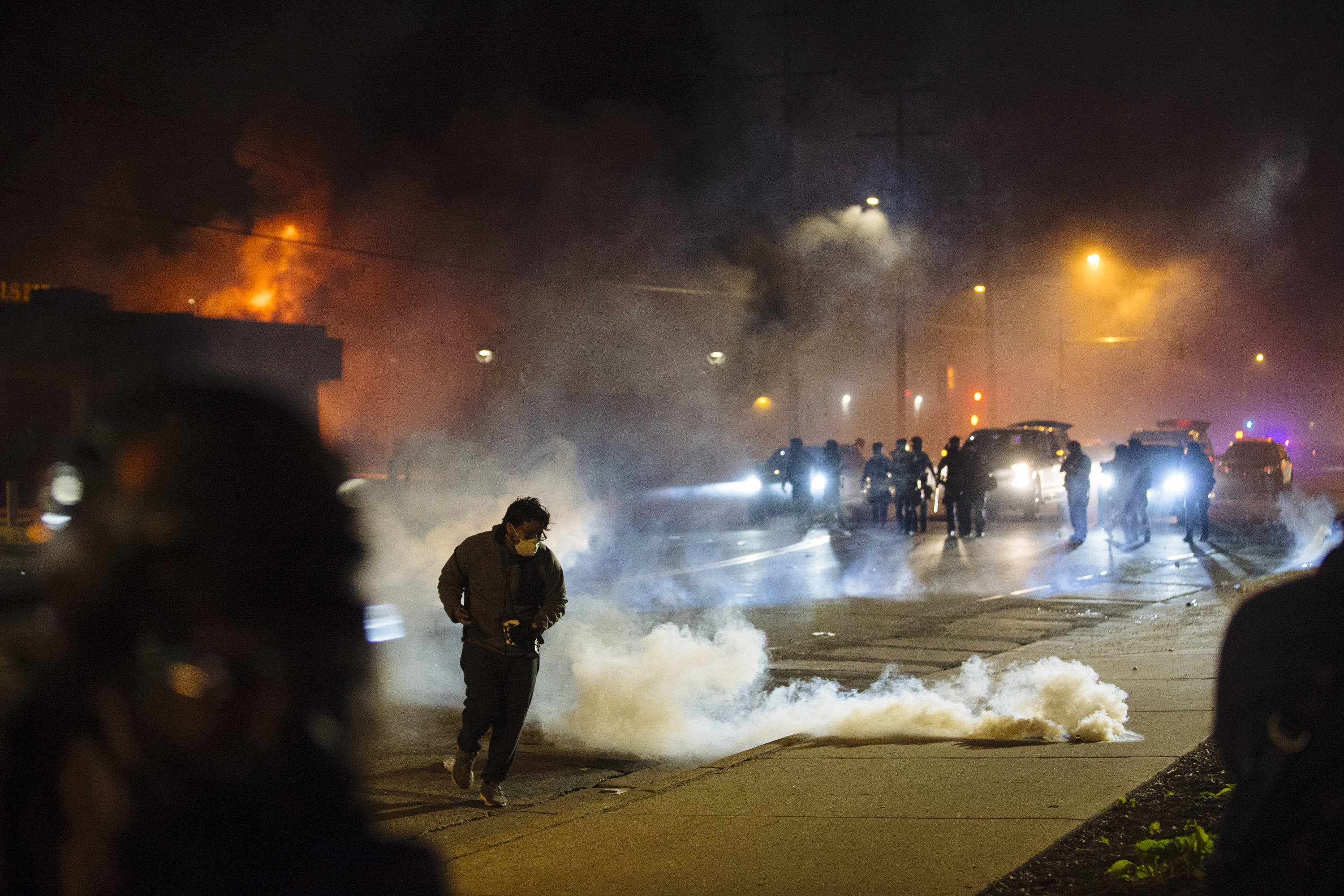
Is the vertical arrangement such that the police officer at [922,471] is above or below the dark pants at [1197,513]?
above

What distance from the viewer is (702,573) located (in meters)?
13.6

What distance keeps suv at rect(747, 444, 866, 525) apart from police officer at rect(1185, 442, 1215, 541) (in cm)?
478

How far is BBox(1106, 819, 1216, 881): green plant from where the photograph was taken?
370 centimetres

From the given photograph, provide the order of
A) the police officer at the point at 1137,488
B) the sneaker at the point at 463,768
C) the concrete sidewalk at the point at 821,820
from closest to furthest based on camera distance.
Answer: the concrete sidewalk at the point at 821,820, the sneaker at the point at 463,768, the police officer at the point at 1137,488

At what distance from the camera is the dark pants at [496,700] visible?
17.6 feet

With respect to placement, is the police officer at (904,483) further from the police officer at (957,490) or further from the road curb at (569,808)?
the road curb at (569,808)

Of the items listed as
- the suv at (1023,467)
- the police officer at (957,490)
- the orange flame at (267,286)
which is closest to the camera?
the police officer at (957,490)

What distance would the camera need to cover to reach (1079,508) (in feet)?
55.8

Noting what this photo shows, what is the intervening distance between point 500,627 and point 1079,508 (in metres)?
13.1

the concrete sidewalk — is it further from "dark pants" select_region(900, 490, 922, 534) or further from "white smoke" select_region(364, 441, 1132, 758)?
"dark pants" select_region(900, 490, 922, 534)

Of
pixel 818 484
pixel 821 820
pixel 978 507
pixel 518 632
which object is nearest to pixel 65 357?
pixel 818 484

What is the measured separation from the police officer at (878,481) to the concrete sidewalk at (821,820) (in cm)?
1246

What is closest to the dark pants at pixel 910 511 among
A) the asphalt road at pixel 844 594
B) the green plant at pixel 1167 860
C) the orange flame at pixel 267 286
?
the asphalt road at pixel 844 594

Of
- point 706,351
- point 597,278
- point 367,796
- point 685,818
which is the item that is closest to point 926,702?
point 685,818
